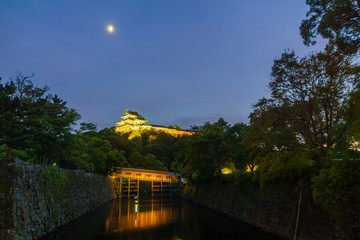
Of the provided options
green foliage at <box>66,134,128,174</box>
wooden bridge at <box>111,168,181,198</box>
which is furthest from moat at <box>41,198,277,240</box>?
wooden bridge at <box>111,168,181,198</box>

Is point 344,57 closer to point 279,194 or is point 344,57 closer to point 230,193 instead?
point 279,194

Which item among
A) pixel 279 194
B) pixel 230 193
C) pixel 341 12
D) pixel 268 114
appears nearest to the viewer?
pixel 341 12

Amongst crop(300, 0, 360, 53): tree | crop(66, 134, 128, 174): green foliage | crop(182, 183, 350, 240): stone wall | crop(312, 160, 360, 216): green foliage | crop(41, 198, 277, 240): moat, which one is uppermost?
crop(300, 0, 360, 53): tree

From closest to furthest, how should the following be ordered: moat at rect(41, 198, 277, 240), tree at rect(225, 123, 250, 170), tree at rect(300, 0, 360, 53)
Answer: tree at rect(300, 0, 360, 53) → moat at rect(41, 198, 277, 240) → tree at rect(225, 123, 250, 170)

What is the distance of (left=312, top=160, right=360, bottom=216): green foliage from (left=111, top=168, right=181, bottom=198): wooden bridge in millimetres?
29899

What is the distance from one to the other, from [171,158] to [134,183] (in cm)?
1854

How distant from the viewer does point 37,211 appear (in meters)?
9.82

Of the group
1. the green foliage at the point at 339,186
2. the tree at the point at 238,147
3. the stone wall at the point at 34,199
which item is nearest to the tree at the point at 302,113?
the green foliage at the point at 339,186

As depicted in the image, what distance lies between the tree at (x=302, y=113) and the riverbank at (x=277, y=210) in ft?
5.83

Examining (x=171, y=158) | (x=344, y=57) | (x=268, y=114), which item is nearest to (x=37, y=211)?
(x=268, y=114)

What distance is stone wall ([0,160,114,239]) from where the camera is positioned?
7902 mm

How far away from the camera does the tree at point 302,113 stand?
9469 mm

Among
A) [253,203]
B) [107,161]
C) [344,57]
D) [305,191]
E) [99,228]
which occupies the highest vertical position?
[344,57]

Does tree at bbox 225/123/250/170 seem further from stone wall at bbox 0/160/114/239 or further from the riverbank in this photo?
stone wall at bbox 0/160/114/239
